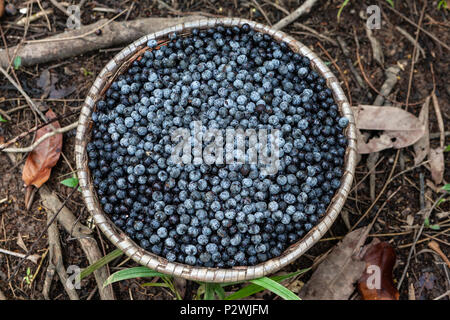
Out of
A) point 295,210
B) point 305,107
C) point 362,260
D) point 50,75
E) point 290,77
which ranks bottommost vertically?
point 362,260

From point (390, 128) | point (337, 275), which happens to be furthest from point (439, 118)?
point (337, 275)

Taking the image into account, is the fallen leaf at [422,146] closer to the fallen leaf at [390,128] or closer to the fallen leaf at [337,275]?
the fallen leaf at [390,128]

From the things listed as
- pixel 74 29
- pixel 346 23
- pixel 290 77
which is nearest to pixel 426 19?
pixel 346 23

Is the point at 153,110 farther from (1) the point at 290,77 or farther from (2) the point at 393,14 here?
(2) the point at 393,14

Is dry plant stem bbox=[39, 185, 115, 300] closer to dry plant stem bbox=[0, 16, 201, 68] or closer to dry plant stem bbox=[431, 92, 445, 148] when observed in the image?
dry plant stem bbox=[0, 16, 201, 68]

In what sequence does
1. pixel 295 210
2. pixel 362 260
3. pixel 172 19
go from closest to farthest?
1. pixel 295 210
2. pixel 362 260
3. pixel 172 19

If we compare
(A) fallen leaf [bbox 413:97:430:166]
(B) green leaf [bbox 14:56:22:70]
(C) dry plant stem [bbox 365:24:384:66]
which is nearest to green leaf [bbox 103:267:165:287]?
(B) green leaf [bbox 14:56:22:70]
